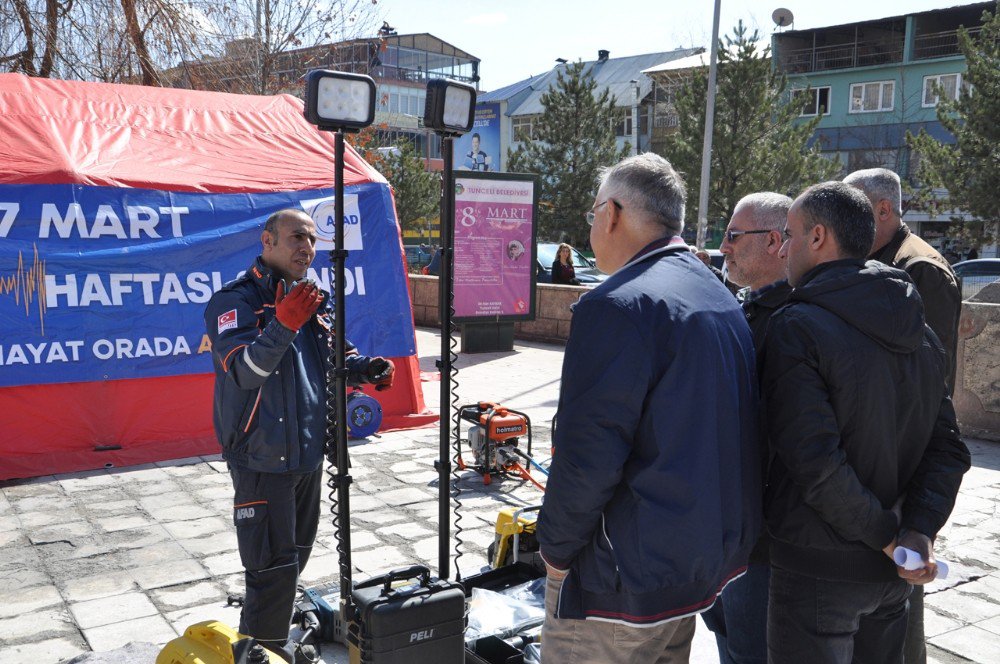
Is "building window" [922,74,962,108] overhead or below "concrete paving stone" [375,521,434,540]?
overhead

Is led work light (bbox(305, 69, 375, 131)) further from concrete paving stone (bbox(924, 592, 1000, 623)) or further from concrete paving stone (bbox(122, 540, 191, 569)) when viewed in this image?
concrete paving stone (bbox(924, 592, 1000, 623))

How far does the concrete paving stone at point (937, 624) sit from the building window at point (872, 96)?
43.0 metres

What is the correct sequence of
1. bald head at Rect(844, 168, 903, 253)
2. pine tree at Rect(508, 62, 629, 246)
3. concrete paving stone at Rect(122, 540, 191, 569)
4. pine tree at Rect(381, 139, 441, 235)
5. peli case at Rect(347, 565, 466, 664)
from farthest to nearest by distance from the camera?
1. pine tree at Rect(508, 62, 629, 246)
2. pine tree at Rect(381, 139, 441, 235)
3. concrete paving stone at Rect(122, 540, 191, 569)
4. bald head at Rect(844, 168, 903, 253)
5. peli case at Rect(347, 565, 466, 664)

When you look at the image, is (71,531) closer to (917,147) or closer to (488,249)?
(488,249)

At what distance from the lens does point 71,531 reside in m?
5.73

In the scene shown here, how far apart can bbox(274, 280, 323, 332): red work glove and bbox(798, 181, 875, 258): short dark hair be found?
174 cm

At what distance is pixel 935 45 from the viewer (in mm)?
41156

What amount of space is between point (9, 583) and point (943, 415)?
4.74 metres

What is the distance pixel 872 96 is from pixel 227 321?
45.6 metres

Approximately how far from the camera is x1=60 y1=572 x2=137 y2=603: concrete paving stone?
4723 mm

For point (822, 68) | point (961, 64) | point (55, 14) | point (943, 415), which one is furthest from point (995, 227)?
point (943, 415)

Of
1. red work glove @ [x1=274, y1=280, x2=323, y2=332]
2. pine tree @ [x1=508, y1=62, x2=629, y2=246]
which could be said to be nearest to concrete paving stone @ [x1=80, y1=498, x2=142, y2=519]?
red work glove @ [x1=274, y1=280, x2=323, y2=332]

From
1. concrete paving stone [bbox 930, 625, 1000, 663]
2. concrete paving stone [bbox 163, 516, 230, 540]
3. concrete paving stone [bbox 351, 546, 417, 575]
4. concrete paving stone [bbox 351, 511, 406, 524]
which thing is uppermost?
concrete paving stone [bbox 930, 625, 1000, 663]

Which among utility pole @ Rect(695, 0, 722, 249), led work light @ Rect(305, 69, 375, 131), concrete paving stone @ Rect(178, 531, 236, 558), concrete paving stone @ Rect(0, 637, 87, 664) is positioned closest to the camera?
led work light @ Rect(305, 69, 375, 131)
